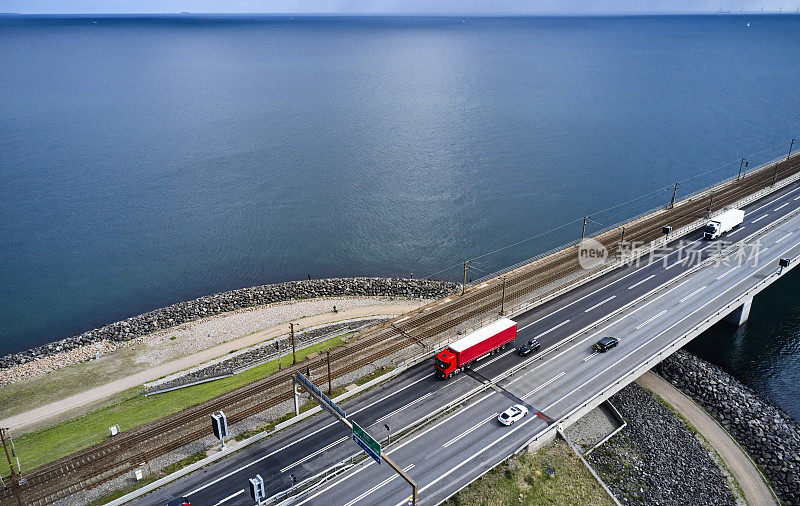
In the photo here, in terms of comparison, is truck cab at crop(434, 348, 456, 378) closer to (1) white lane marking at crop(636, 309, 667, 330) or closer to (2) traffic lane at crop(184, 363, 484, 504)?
(2) traffic lane at crop(184, 363, 484, 504)

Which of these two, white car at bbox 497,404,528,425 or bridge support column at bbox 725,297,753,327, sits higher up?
white car at bbox 497,404,528,425

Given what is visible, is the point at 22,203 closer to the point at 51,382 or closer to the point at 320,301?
the point at 51,382

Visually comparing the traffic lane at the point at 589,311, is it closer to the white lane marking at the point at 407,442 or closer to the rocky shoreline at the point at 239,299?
the white lane marking at the point at 407,442

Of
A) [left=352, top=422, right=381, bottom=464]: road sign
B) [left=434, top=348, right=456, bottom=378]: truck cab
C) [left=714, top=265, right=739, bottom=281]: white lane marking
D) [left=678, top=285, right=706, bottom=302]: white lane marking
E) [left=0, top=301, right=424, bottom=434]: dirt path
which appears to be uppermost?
[left=352, top=422, right=381, bottom=464]: road sign

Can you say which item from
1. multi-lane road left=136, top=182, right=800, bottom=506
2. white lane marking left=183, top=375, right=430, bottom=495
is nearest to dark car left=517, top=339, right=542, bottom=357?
multi-lane road left=136, top=182, right=800, bottom=506

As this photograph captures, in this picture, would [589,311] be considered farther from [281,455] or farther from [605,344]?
[281,455]

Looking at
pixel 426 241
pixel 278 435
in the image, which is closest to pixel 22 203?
pixel 426 241

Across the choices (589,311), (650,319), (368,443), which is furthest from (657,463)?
(368,443)
